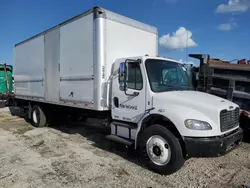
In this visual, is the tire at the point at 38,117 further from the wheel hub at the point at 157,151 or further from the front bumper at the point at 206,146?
the front bumper at the point at 206,146

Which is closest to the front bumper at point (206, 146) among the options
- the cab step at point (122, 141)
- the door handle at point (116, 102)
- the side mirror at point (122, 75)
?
the cab step at point (122, 141)

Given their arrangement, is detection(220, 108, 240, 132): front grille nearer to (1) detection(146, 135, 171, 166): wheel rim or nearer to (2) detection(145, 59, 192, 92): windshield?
(1) detection(146, 135, 171, 166): wheel rim

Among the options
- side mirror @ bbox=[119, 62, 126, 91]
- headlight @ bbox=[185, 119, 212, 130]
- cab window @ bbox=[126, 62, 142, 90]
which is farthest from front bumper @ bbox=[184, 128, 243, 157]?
side mirror @ bbox=[119, 62, 126, 91]

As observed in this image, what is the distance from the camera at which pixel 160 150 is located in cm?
428

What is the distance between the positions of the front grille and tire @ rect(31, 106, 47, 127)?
22.6 ft

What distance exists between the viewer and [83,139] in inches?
278

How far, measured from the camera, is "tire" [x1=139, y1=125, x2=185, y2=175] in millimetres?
4031

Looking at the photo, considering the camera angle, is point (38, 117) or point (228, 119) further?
point (38, 117)

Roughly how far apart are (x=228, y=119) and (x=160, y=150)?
4.78 ft

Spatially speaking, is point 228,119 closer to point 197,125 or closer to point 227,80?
point 197,125

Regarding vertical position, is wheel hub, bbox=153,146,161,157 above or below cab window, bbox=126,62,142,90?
below

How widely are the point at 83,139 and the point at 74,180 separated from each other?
298cm

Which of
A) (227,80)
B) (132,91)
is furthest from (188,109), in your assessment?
(227,80)

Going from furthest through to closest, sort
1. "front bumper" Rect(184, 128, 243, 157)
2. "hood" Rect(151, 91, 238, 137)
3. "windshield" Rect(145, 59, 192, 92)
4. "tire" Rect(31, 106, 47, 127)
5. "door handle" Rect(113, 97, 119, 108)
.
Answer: "tire" Rect(31, 106, 47, 127) < "door handle" Rect(113, 97, 119, 108) < "windshield" Rect(145, 59, 192, 92) < "hood" Rect(151, 91, 238, 137) < "front bumper" Rect(184, 128, 243, 157)
